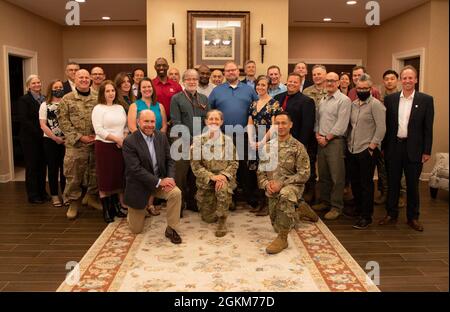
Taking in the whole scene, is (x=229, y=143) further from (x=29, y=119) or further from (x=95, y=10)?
(x=95, y=10)

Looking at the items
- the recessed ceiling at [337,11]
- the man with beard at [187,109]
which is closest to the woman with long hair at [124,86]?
the man with beard at [187,109]

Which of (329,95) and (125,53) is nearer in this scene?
(329,95)

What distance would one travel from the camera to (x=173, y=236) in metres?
3.79

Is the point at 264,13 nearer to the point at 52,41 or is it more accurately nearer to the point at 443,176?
the point at 443,176

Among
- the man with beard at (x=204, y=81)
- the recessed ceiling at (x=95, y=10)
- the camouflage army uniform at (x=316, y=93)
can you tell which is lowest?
→ the camouflage army uniform at (x=316, y=93)

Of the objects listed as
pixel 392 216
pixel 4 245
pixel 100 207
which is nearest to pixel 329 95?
pixel 392 216

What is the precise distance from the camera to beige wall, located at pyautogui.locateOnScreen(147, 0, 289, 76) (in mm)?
6066

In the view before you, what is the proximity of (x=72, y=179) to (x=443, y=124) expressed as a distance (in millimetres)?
5169

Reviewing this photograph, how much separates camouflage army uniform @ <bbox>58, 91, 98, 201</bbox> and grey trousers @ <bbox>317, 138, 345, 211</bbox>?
7.93 ft

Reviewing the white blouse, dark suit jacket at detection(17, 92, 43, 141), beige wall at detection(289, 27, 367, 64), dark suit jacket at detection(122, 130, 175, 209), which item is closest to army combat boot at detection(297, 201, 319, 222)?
dark suit jacket at detection(122, 130, 175, 209)

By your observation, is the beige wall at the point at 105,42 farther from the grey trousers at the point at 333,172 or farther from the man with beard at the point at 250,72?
the grey trousers at the point at 333,172

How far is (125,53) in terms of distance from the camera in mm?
9227

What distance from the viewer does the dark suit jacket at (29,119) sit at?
16.5 feet

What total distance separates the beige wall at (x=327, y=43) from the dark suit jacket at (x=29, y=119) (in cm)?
578
